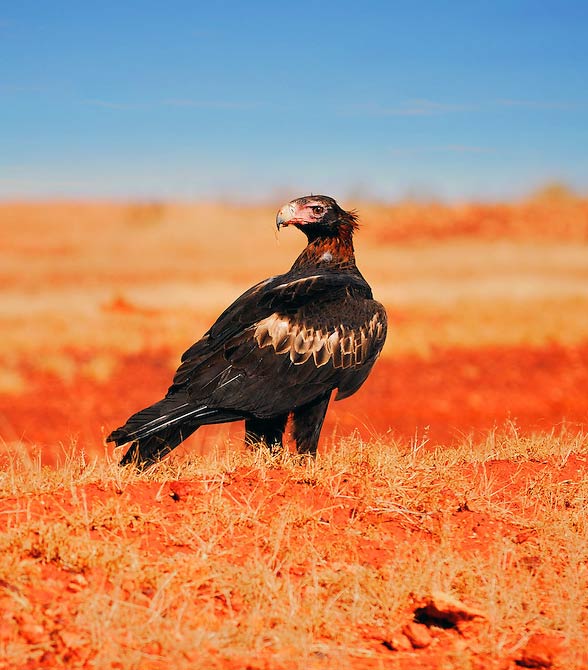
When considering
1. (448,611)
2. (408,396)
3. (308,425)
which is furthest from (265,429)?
(408,396)

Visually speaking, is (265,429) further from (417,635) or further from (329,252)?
(417,635)

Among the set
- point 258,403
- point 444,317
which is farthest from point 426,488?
point 444,317

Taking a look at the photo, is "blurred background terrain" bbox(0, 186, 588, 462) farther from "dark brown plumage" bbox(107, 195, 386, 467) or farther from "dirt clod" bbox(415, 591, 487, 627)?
"dirt clod" bbox(415, 591, 487, 627)

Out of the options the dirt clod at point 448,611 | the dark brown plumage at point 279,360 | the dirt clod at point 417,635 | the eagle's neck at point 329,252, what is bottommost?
the dirt clod at point 417,635

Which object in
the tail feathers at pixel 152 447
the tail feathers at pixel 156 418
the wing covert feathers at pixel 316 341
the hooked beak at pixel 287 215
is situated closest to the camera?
the tail feathers at pixel 156 418

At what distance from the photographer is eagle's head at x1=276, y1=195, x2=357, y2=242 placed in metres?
8.14

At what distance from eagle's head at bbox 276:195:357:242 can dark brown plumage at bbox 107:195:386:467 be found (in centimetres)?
52

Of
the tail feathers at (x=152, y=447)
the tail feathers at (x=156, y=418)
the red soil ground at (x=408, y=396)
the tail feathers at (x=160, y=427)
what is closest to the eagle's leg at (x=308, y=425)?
the tail feathers at (x=160, y=427)

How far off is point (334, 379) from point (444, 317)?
20.2 metres

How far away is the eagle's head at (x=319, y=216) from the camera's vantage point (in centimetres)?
814

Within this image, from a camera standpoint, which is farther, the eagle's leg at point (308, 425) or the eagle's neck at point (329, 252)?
the eagle's neck at point (329, 252)

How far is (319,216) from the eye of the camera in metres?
8.16

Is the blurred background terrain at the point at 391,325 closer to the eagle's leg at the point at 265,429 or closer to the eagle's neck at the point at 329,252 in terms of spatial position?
the eagle's leg at the point at 265,429

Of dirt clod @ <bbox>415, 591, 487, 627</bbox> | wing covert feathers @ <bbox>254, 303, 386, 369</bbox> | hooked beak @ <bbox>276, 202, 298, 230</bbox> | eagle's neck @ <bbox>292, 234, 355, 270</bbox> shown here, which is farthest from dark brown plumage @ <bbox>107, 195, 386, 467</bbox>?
dirt clod @ <bbox>415, 591, 487, 627</bbox>
